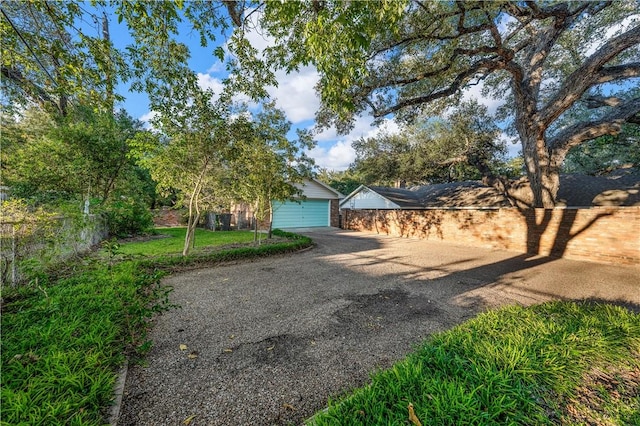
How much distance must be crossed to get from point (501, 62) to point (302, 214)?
38.9 ft

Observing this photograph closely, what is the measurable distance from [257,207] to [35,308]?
5807 mm

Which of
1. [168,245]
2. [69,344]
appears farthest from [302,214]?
[69,344]

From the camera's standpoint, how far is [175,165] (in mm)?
5961

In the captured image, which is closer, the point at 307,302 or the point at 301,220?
the point at 307,302

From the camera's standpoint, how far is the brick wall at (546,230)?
247 inches

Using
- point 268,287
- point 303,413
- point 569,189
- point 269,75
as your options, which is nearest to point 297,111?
point 269,75

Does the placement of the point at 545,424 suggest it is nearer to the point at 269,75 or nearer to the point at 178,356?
the point at 178,356

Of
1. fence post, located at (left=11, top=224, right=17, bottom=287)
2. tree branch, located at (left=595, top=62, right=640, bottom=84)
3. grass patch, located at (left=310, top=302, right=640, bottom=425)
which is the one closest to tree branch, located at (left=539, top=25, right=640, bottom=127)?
tree branch, located at (left=595, top=62, right=640, bottom=84)

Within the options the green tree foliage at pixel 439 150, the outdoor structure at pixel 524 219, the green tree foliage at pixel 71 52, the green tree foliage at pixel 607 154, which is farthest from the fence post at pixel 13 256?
the green tree foliage at pixel 607 154

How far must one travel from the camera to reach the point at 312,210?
16328 millimetres

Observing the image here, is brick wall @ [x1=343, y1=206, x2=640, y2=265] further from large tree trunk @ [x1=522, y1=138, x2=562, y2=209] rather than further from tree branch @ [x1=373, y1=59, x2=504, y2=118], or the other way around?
tree branch @ [x1=373, y1=59, x2=504, y2=118]

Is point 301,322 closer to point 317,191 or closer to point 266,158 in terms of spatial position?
point 266,158

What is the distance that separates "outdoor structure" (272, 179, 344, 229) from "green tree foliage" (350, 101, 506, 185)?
6289mm

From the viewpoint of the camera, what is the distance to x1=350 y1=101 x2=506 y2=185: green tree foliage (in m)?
11.8
